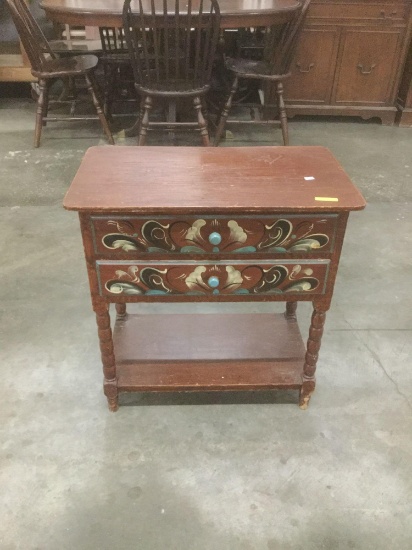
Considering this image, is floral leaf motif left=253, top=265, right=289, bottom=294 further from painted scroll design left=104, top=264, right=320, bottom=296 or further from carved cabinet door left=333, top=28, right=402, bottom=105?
carved cabinet door left=333, top=28, right=402, bottom=105

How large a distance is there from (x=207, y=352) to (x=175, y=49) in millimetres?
1731

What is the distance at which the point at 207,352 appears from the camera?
155cm

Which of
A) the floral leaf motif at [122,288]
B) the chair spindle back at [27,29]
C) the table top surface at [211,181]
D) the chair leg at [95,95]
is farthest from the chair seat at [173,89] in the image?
the floral leaf motif at [122,288]

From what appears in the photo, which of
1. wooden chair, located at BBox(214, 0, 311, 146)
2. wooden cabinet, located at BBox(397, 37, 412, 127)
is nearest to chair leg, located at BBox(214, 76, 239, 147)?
wooden chair, located at BBox(214, 0, 311, 146)

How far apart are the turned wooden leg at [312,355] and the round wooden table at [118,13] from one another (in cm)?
192

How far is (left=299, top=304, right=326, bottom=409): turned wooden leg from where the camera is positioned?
1301mm

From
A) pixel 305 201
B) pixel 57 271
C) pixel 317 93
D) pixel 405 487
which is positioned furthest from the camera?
pixel 317 93

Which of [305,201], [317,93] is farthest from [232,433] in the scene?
[317,93]

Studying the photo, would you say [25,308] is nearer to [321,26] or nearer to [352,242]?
[352,242]

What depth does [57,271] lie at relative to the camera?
2082 mm

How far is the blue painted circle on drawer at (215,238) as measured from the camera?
44.2 inches

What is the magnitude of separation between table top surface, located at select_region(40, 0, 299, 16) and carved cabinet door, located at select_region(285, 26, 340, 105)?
1.56 ft

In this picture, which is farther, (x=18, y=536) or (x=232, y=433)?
(x=232, y=433)

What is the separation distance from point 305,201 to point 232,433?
70cm
